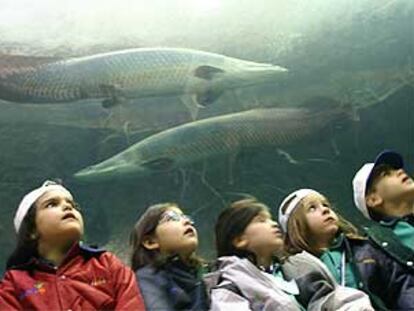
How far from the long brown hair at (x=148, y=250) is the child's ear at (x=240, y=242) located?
17 cm

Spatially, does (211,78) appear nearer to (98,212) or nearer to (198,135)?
(198,135)

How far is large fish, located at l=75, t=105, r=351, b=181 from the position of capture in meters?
5.32

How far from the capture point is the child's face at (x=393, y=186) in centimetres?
333

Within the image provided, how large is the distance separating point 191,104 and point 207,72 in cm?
29

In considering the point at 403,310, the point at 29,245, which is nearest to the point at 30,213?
the point at 29,245

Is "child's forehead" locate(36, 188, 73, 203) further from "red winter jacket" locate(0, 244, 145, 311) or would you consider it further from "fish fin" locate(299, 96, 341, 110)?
"fish fin" locate(299, 96, 341, 110)

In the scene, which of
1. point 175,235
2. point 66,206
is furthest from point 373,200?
point 66,206

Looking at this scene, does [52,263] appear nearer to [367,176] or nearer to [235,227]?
[235,227]

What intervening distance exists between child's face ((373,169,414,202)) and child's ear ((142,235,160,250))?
1038 millimetres

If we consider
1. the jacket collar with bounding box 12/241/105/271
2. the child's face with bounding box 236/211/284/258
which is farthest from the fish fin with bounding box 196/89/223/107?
the jacket collar with bounding box 12/241/105/271

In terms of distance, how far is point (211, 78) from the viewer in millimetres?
5652

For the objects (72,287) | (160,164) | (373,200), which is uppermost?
(373,200)

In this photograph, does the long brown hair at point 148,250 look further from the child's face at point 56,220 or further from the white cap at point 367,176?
the white cap at point 367,176

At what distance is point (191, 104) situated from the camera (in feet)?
18.2
